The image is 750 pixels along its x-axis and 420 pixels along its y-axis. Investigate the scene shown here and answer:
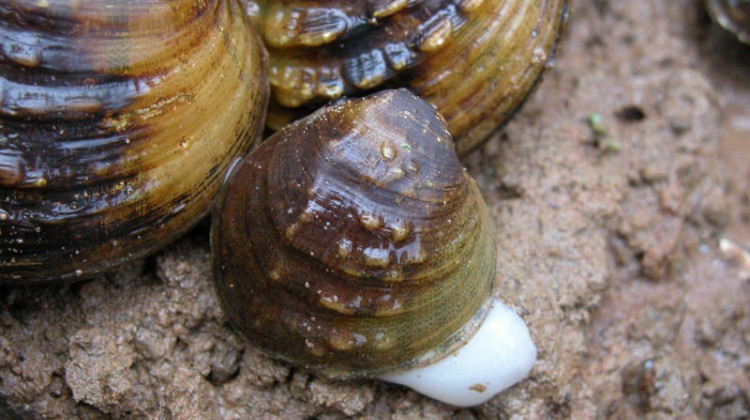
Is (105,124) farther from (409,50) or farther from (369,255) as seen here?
(409,50)

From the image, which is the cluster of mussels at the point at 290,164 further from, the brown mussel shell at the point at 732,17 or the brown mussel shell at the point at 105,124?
the brown mussel shell at the point at 732,17

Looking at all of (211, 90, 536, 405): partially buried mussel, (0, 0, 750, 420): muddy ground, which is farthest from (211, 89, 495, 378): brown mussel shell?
(0, 0, 750, 420): muddy ground

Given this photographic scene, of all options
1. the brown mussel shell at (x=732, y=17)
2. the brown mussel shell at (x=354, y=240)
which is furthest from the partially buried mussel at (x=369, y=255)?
the brown mussel shell at (x=732, y=17)

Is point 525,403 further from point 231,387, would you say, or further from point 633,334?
point 231,387

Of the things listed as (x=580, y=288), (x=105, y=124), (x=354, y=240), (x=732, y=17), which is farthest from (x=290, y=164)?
(x=732, y=17)

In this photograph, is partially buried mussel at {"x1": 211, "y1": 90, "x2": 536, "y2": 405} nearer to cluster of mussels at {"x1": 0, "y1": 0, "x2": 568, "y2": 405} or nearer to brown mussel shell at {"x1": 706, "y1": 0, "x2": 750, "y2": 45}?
cluster of mussels at {"x1": 0, "y1": 0, "x2": 568, "y2": 405}

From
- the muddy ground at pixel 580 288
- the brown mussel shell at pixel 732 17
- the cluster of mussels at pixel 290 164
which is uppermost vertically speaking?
the cluster of mussels at pixel 290 164
